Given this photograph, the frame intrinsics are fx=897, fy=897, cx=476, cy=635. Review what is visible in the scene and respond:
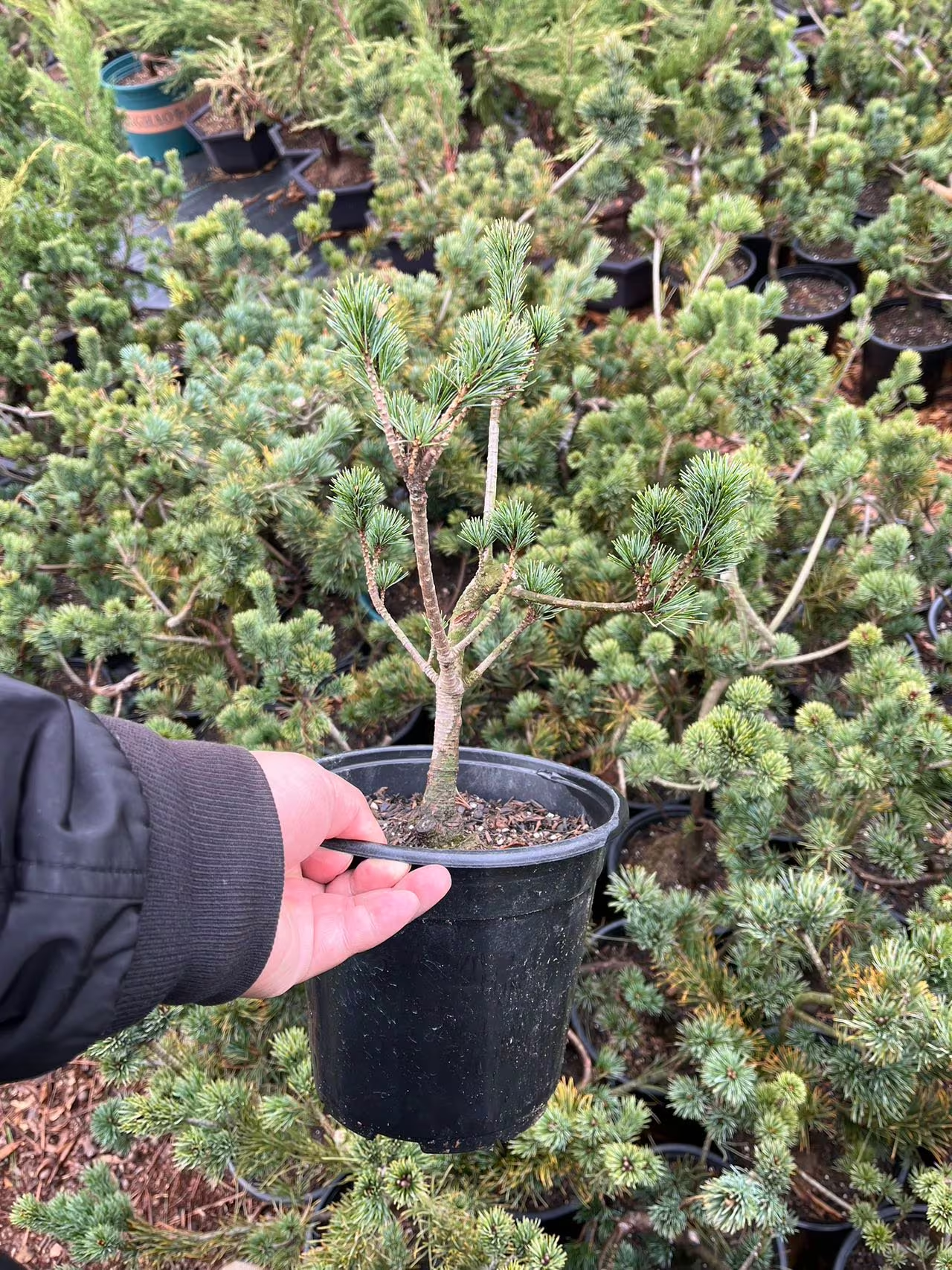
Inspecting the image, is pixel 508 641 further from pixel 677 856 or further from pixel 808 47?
pixel 808 47

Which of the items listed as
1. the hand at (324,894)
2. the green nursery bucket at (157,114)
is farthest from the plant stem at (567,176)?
the green nursery bucket at (157,114)

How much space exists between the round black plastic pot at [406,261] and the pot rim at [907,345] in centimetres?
176

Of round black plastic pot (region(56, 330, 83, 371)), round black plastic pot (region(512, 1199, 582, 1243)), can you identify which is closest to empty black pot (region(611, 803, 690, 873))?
round black plastic pot (region(512, 1199, 582, 1243))

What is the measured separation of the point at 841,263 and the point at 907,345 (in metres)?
0.57

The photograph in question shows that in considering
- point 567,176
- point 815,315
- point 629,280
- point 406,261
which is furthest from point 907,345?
point 406,261

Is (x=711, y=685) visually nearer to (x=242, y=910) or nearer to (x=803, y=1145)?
(x=803, y=1145)

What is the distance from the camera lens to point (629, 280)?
3674mm

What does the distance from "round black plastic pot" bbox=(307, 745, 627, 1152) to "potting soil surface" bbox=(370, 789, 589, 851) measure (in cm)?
5

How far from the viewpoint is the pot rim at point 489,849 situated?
0.96m

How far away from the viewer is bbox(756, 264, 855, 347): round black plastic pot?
3.33 m

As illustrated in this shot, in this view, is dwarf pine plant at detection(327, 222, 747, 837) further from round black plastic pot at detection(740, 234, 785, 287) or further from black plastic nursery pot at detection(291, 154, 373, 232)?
black plastic nursery pot at detection(291, 154, 373, 232)

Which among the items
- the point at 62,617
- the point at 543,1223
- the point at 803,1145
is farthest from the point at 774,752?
the point at 62,617

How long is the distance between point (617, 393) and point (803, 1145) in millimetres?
1707

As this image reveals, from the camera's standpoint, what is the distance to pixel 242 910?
0.90 metres
